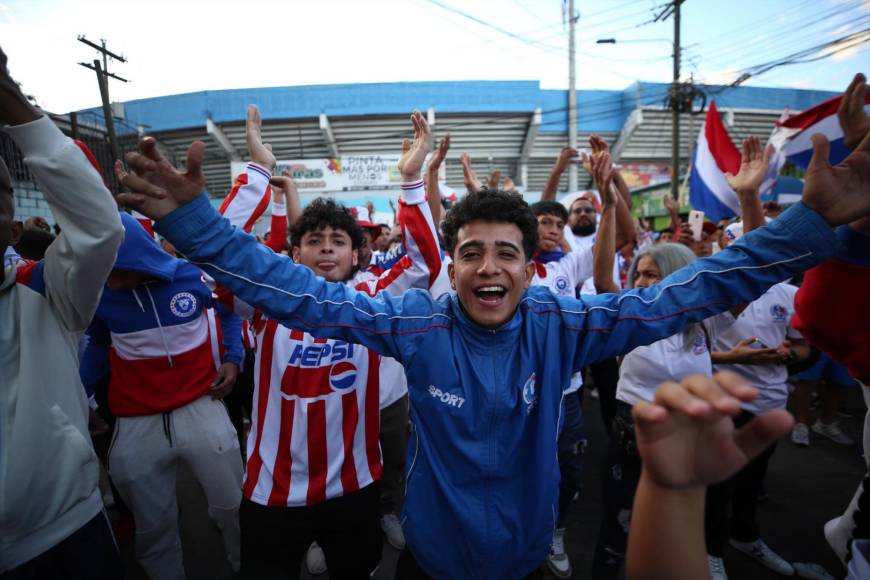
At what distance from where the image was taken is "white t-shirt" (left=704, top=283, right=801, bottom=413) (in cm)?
279

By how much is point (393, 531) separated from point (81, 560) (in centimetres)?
197

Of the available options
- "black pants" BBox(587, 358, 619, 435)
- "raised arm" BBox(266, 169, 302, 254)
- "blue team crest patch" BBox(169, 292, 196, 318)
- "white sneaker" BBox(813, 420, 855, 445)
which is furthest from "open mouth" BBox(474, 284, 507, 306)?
"white sneaker" BBox(813, 420, 855, 445)

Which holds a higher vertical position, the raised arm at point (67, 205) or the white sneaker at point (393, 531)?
the raised arm at point (67, 205)

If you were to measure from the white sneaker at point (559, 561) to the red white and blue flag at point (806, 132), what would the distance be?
353cm

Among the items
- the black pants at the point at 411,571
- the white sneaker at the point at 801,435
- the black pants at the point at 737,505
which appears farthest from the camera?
the white sneaker at the point at 801,435

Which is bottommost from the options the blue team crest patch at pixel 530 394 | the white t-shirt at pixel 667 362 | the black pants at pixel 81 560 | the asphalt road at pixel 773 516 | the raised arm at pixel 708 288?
the asphalt road at pixel 773 516

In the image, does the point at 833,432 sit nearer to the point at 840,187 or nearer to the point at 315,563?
the point at 840,187

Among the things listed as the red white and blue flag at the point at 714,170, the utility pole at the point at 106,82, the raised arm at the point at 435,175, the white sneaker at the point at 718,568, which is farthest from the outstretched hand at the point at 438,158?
the utility pole at the point at 106,82

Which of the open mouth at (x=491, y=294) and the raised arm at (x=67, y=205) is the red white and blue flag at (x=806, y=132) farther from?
the raised arm at (x=67, y=205)

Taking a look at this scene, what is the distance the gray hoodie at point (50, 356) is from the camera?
1.23m

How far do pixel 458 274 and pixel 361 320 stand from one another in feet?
1.18

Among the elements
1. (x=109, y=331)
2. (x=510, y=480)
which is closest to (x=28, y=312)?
(x=109, y=331)

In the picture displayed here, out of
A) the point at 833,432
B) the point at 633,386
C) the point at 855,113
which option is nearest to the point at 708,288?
the point at 855,113

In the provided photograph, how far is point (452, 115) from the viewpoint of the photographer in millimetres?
24359
